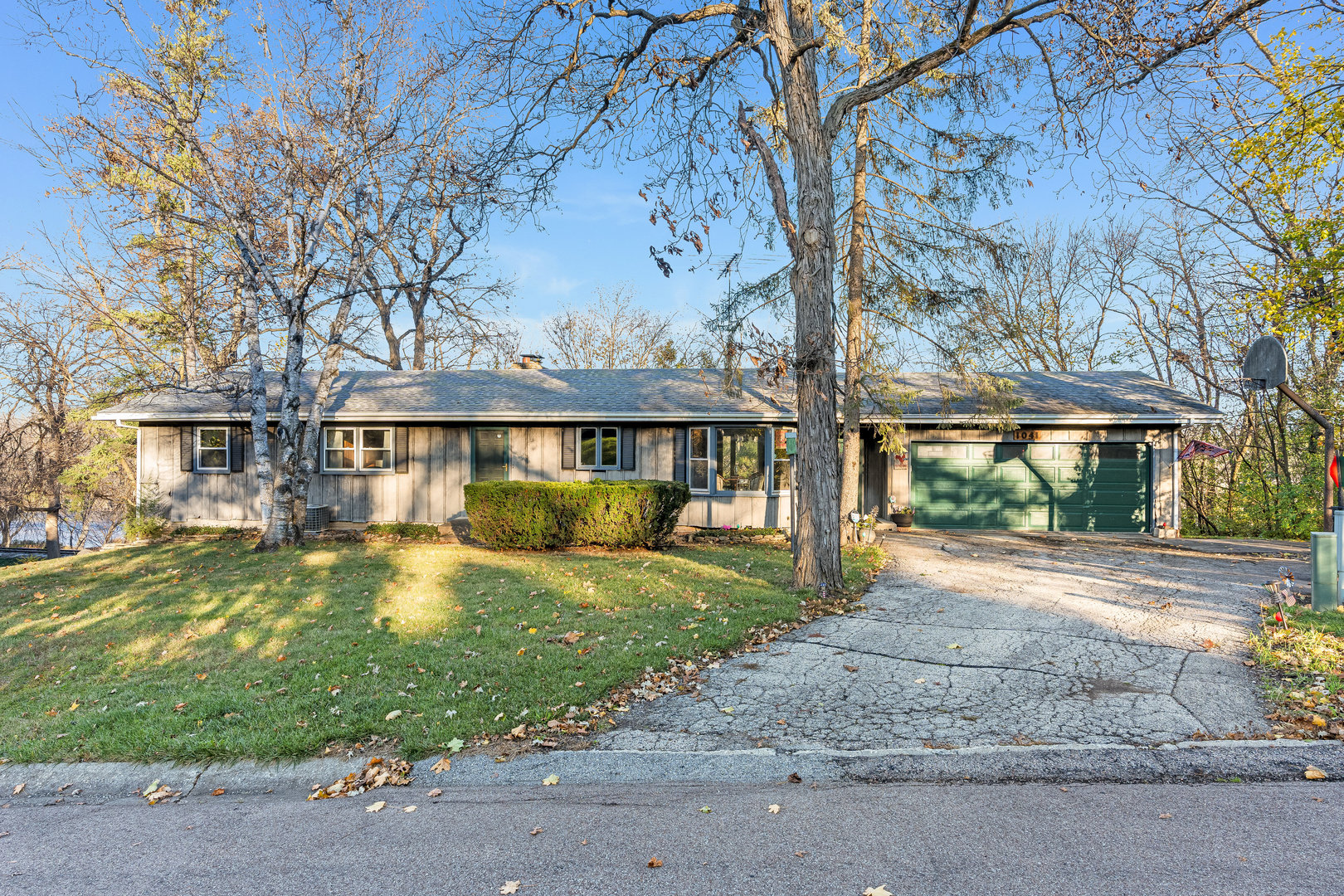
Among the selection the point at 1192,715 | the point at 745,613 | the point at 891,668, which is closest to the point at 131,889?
the point at 891,668

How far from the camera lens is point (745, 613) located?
723 cm

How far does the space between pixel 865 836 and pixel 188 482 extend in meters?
17.4

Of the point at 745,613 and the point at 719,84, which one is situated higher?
the point at 719,84

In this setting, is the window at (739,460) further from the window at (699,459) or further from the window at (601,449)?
the window at (601,449)

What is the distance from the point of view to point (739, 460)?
15.0m

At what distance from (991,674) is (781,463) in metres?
9.68

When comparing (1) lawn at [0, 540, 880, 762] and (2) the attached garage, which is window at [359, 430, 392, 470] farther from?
(2) the attached garage

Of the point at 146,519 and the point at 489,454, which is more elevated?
the point at 489,454

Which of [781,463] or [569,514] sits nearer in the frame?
[569,514]

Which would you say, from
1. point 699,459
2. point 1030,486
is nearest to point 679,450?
point 699,459

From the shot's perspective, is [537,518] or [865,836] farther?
[537,518]

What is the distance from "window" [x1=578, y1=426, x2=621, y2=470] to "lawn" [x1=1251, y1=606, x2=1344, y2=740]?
11.1 m

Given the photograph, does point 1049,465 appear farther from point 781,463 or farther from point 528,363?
point 528,363

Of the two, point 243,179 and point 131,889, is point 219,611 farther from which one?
point 243,179
